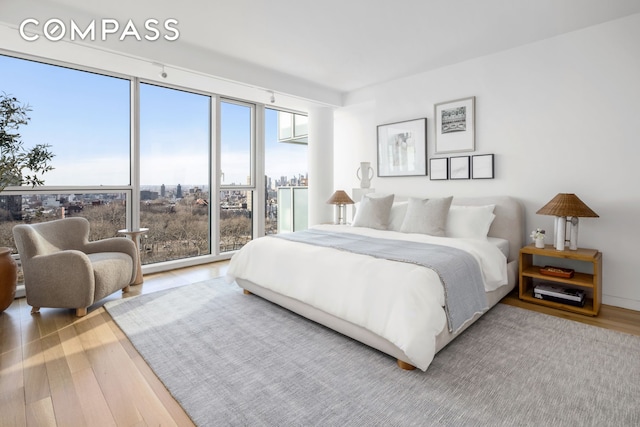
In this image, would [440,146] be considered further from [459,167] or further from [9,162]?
[9,162]

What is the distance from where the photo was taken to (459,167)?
414 cm

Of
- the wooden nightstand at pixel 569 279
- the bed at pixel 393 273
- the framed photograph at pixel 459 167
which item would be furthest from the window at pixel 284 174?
the wooden nightstand at pixel 569 279

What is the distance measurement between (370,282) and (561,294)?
2.06 metres

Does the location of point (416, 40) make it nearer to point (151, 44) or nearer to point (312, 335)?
point (151, 44)

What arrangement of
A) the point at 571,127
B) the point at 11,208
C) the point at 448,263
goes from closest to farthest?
the point at 448,263
the point at 571,127
the point at 11,208

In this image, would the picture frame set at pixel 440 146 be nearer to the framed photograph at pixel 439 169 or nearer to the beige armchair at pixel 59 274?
the framed photograph at pixel 439 169

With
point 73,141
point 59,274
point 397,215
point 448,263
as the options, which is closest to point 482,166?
point 397,215

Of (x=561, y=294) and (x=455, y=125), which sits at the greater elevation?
(x=455, y=125)

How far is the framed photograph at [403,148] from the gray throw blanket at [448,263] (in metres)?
1.81

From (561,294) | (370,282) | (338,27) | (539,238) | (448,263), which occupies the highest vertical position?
(338,27)

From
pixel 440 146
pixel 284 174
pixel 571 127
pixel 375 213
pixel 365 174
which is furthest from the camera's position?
pixel 284 174

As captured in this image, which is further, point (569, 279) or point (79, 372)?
point (569, 279)

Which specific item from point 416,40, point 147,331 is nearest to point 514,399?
point 147,331

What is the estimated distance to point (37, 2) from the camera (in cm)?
278
